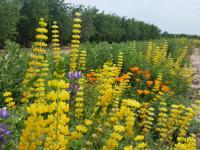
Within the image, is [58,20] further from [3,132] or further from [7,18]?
[3,132]

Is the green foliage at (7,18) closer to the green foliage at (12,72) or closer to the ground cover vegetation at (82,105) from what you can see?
the ground cover vegetation at (82,105)

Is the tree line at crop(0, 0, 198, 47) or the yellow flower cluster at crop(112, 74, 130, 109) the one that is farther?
the tree line at crop(0, 0, 198, 47)

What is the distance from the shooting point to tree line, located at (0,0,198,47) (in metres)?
32.6

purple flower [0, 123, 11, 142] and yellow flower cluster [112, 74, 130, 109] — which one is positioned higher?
purple flower [0, 123, 11, 142]

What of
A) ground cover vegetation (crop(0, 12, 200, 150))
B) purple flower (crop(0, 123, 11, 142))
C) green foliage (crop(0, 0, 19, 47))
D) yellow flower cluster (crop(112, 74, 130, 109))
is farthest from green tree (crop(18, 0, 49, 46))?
purple flower (crop(0, 123, 11, 142))

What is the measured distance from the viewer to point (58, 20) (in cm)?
4206

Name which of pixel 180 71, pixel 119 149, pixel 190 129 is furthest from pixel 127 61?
pixel 119 149

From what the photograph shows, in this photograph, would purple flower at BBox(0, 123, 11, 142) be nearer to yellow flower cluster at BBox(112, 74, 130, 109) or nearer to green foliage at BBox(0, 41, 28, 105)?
yellow flower cluster at BBox(112, 74, 130, 109)

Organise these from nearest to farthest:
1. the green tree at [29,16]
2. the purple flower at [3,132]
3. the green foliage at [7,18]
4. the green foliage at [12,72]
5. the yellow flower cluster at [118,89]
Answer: the purple flower at [3,132], the yellow flower cluster at [118,89], the green foliage at [12,72], the green foliage at [7,18], the green tree at [29,16]

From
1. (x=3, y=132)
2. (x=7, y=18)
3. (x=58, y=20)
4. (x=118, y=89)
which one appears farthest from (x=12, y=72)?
(x=58, y=20)

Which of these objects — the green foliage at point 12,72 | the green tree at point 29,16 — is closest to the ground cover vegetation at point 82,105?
the green foliage at point 12,72

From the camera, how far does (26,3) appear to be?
39.2m

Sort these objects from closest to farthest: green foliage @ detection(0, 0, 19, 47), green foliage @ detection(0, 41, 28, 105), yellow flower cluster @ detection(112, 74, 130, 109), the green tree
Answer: yellow flower cluster @ detection(112, 74, 130, 109) → green foliage @ detection(0, 41, 28, 105) → green foliage @ detection(0, 0, 19, 47) → the green tree

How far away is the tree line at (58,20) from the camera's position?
32.6m
